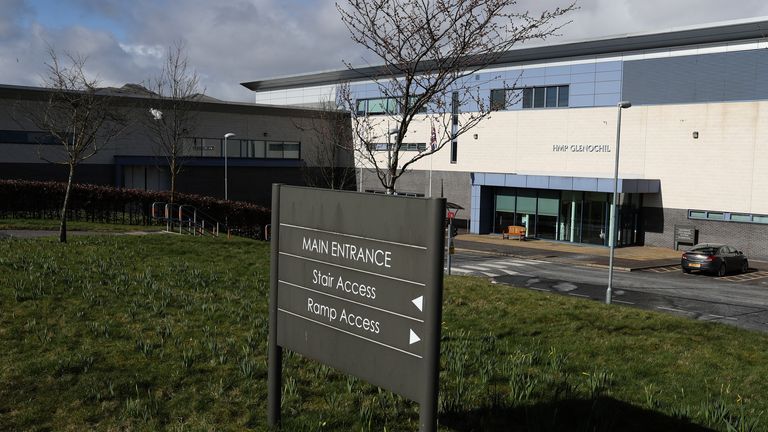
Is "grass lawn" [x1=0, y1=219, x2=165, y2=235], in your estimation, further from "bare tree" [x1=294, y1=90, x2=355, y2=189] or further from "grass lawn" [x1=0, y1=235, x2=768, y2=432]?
"bare tree" [x1=294, y1=90, x2=355, y2=189]

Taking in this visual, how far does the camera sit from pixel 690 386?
25.7ft

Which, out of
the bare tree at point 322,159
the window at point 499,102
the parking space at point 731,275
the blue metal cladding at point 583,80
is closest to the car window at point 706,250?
the parking space at point 731,275

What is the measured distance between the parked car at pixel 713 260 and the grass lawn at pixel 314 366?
22.4 metres

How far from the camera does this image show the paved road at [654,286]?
862 inches

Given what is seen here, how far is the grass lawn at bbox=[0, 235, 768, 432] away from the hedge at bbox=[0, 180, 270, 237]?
15.7 m

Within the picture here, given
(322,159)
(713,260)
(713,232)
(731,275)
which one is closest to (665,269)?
(713,260)

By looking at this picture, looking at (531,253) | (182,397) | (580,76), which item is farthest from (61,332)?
(580,76)

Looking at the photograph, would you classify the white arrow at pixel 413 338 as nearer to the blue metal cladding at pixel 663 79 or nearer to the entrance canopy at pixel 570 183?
the blue metal cladding at pixel 663 79

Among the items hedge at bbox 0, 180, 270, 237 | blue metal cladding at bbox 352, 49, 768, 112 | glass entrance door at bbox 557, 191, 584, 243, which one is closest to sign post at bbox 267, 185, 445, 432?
hedge at bbox 0, 180, 270, 237

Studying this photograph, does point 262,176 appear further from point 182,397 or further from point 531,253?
point 182,397

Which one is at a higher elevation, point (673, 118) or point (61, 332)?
point (673, 118)

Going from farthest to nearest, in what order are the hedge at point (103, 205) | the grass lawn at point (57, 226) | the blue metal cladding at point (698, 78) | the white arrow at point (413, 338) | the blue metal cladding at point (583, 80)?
the blue metal cladding at point (583, 80) → the blue metal cladding at point (698, 78) → the hedge at point (103, 205) → the grass lawn at point (57, 226) → the white arrow at point (413, 338)

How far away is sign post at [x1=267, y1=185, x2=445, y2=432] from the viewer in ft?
16.7

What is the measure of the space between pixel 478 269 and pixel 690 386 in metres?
23.6
